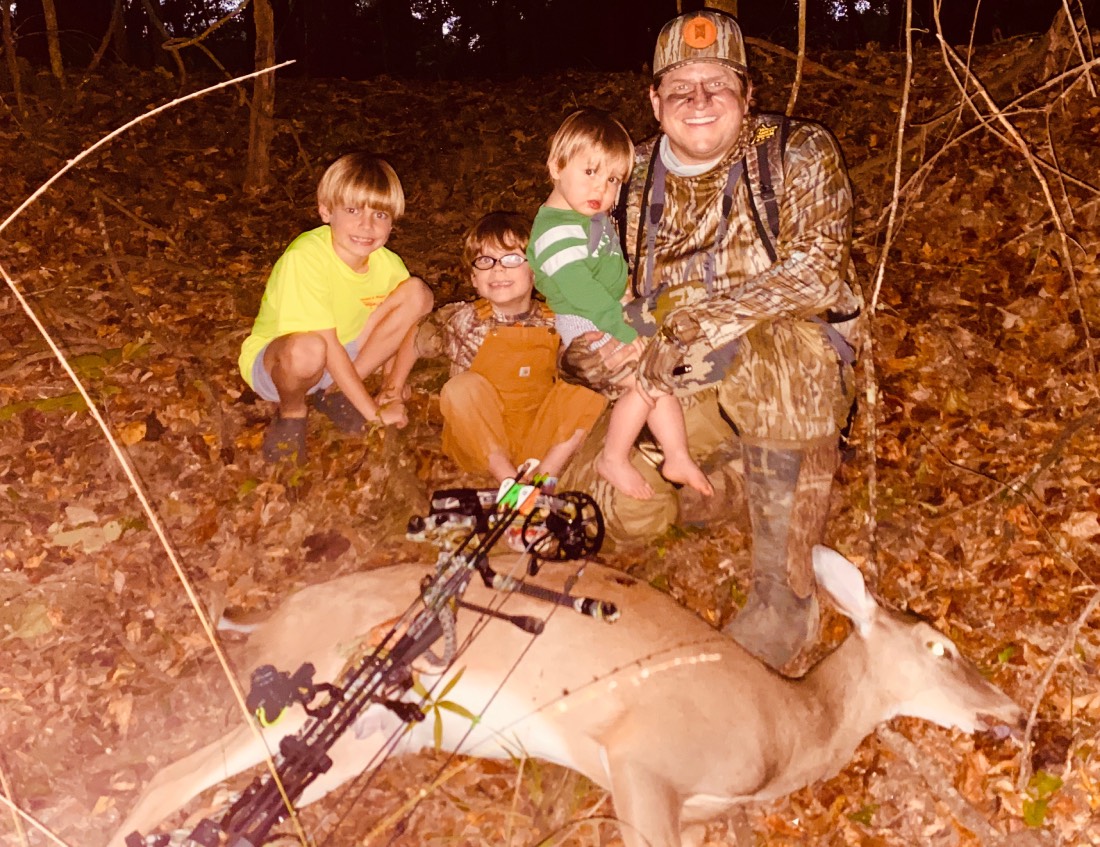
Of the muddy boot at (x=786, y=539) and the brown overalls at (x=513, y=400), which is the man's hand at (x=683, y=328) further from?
the brown overalls at (x=513, y=400)

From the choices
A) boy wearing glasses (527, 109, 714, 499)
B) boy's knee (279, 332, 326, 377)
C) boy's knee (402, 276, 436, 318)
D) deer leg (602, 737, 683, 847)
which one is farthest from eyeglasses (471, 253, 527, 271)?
deer leg (602, 737, 683, 847)

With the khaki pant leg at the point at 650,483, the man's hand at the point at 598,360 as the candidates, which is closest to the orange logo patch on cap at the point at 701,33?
the man's hand at the point at 598,360

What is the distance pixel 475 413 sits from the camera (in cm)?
435

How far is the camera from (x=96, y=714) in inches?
152

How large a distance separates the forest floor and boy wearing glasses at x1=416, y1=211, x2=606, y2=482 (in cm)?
71

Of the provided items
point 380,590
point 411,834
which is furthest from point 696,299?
point 411,834

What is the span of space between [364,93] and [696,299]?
10.6 m

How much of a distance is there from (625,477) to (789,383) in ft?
2.87

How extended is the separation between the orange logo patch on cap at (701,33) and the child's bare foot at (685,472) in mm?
1766

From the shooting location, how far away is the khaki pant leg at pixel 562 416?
172 inches

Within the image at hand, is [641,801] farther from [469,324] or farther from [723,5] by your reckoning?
[723,5]

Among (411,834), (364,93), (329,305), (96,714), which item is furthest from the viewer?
(364,93)

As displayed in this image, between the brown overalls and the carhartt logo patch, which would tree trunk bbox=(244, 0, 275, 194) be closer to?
the brown overalls

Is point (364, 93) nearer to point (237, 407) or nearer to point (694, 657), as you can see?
point (237, 407)
